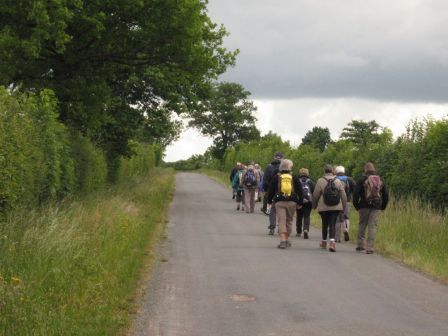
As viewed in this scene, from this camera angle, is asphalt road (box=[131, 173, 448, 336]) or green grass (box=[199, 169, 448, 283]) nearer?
asphalt road (box=[131, 173, 448, 336])

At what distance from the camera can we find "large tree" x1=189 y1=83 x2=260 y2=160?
104625 millimetres

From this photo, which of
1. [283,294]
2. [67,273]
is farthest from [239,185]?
[67,273]

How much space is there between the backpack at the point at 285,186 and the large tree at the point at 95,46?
8.21m

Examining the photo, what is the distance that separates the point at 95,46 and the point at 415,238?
13.3 metres

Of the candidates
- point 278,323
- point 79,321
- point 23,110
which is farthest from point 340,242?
point 79,321

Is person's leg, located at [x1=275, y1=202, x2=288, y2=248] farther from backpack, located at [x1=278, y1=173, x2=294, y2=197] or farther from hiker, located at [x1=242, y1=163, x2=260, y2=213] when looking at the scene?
hiker, located at [x1=242, y1=163, x2=260, y2=213]

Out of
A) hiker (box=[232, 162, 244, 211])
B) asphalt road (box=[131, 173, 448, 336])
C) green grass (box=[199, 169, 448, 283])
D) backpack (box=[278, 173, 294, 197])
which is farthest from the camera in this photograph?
hiker (box=[232, 162, 244, 211])

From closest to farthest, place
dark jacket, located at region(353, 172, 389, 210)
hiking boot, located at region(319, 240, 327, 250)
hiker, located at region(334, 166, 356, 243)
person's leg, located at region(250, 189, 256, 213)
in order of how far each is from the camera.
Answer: dark jacket, located at region(353, 172, 389, 210) < hiking boot, located at region(319, 240, 327, 250) < hiker, located at region(334, 166, 356, 243) < person's leg, located at region(250, 189, 256, 213)

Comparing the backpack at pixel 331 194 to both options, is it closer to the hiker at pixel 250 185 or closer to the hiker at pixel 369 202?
the hiker at pixel 369 202

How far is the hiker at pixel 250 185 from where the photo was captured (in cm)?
2616

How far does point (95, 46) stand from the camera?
24.3 m

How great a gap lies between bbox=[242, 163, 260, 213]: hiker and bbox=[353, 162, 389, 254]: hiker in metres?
10.8

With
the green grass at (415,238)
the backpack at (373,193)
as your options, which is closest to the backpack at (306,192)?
the green grass at (415,238)

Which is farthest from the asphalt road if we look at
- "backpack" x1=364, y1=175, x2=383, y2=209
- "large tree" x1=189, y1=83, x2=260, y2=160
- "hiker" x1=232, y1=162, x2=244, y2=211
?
"large tree" x1=189, y1=83, x2=260, y2=160
